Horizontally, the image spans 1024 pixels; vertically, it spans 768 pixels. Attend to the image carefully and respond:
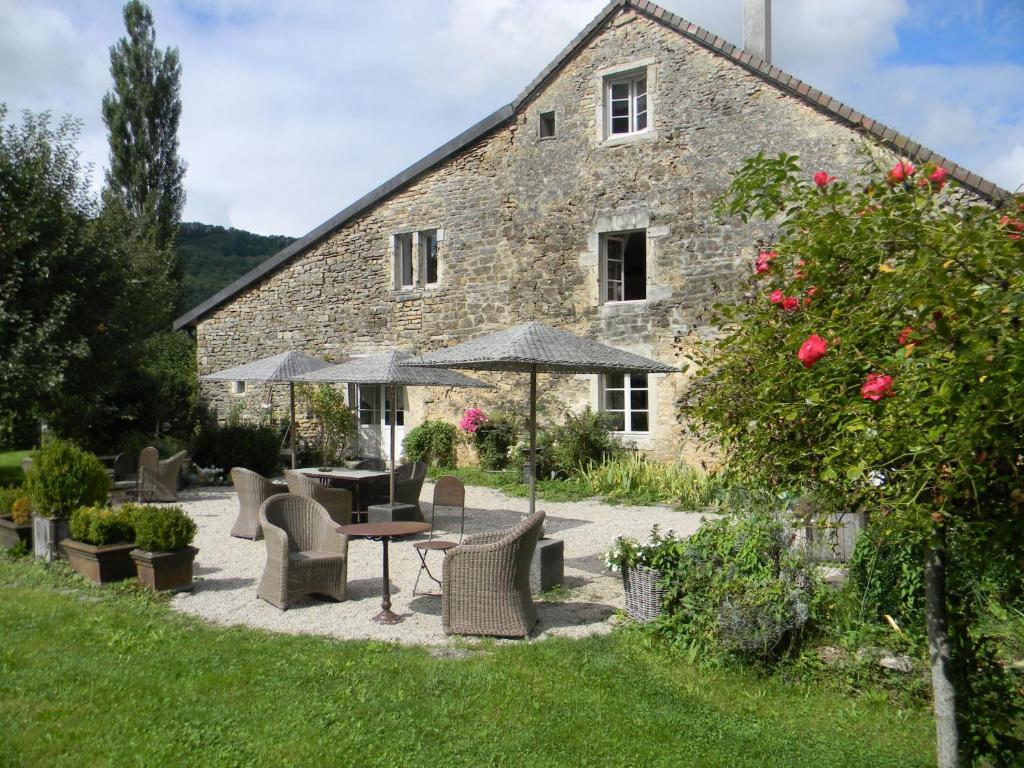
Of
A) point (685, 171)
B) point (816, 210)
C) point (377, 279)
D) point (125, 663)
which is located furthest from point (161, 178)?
point (816, 210)

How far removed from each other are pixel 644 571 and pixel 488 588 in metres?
1.00

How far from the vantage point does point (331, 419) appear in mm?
15352

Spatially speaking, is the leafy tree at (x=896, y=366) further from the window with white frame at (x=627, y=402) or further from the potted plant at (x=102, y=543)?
the window with white frame at (x=627, y=402)

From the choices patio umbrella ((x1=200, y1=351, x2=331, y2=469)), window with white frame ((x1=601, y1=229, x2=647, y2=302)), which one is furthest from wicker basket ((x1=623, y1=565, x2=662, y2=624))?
window with white frame ((x1=601, y1=229, x2=647, y2=302))

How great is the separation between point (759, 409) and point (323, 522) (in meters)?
4.36

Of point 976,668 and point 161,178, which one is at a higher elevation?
point 161,178

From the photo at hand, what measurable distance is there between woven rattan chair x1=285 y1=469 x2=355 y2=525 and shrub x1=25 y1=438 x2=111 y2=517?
187 centimetres

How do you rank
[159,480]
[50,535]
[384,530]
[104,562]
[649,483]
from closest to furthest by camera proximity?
[384,530] → [104,562] → [50,535] → [159,480] → [649,483]

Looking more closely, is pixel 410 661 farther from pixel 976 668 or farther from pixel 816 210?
pixel 816 210

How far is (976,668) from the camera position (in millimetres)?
3412

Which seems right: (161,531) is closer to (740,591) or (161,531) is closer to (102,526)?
(102,526)

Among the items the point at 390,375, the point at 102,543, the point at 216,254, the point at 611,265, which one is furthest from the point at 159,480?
the point at 216,254

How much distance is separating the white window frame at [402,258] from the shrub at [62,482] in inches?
334

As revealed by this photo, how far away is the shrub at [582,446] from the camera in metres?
12.2
